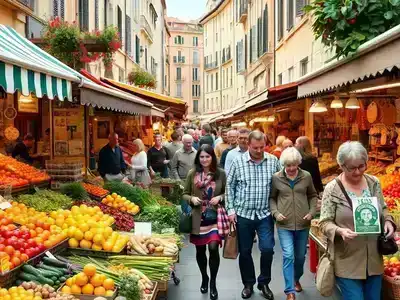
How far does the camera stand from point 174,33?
8906 centimetres

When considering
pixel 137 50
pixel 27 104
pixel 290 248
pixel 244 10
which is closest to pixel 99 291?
pixel 290 248

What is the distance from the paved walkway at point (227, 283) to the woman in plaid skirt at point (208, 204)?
343 mm

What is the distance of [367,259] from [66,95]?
149 inches

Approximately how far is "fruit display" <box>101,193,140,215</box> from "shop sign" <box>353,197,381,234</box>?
16.9 ft

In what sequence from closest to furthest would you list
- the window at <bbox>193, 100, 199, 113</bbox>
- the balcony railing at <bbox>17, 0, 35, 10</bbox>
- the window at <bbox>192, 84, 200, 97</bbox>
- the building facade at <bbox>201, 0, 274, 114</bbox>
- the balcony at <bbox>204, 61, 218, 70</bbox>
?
the balcony railing at <bbox>17, 0, 35, 10</bbox>
the building facade at <bbox>201, 0, 274, 114</bbox>
the balcony at <bbox>204, 61, 218, 70</bbox>
the window at <bbox>192, 84, 200, 97</bbox>
the window at <bbox>193, 100, 199, 113</bbox>

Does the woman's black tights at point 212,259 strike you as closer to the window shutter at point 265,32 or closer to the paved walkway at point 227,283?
the paved walkway at point 227,283

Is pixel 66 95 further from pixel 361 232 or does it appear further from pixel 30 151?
pixel 30 151

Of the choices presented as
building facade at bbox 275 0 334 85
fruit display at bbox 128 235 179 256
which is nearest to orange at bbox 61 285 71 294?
fruit display at bbox 128 235 179 256

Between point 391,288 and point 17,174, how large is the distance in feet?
18.2

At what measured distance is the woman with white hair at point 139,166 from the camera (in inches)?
432

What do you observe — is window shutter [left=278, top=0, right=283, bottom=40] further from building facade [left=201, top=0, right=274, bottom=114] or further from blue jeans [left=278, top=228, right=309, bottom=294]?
blue jeans [left=278, top=228, right=309, bottom=294]

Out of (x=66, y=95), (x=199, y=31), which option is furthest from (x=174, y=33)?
(x=66, y=95)

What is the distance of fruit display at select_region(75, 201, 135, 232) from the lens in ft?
24.3

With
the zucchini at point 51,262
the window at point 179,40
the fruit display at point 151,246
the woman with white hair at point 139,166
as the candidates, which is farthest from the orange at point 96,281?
the window at point 179,40
